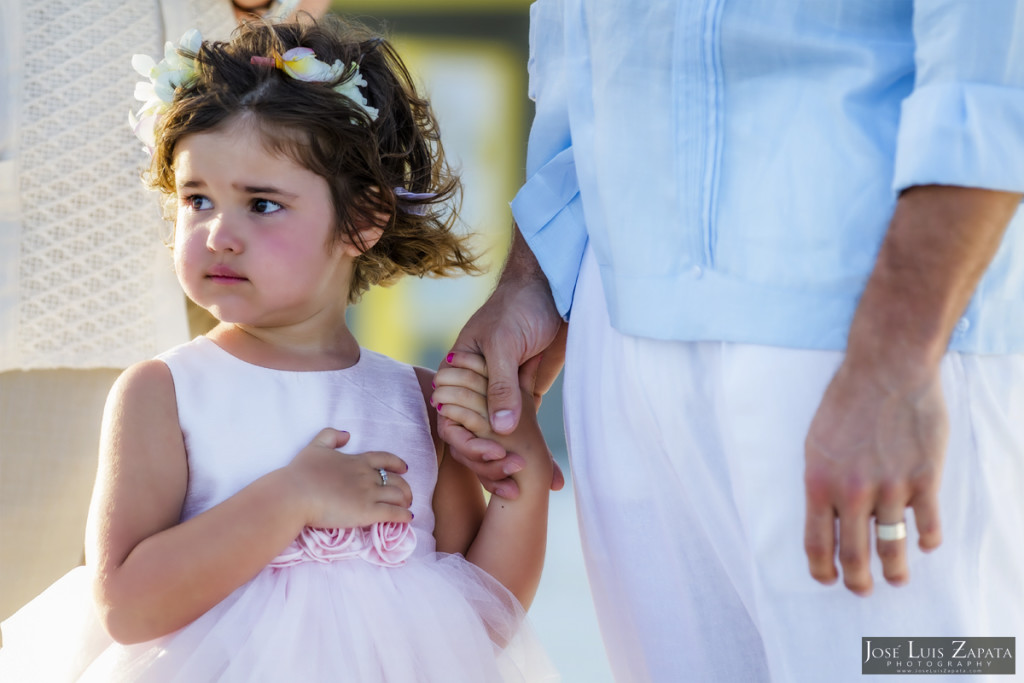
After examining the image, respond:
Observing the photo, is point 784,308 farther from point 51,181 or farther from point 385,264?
point 51,181

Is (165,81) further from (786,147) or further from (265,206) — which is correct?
(786,147)

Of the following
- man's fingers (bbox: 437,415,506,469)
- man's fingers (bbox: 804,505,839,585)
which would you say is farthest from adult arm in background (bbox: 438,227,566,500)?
man's fingers (bbox: 804,505,839,585)

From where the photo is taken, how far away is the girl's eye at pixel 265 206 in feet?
4.34

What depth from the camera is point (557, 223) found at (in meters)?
1.36

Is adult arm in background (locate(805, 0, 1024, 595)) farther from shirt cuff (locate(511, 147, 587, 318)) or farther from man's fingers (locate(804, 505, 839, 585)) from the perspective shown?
shirt cuff (locate(511, 147, 587, 318))

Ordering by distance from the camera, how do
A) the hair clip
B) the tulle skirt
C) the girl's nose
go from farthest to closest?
the hair clip < the girl's nose < the tulle skirt

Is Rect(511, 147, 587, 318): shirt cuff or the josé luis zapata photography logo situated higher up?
Rect(511, 147, 587, 318): shirt cuff

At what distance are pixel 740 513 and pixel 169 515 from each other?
69 centimetres

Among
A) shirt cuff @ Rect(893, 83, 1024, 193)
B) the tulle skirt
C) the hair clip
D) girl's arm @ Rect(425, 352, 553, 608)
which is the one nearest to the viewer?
shirt cuff @ Rect(893, 83, 1024, 193)

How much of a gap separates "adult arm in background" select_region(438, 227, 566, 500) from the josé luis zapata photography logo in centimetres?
55

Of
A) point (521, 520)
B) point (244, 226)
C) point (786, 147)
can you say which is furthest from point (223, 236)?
point (786, 147)

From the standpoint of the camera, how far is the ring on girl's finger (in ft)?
2.94

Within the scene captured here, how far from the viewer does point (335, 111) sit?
55.5 inches

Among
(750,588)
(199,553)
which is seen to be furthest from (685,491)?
(199,553)
